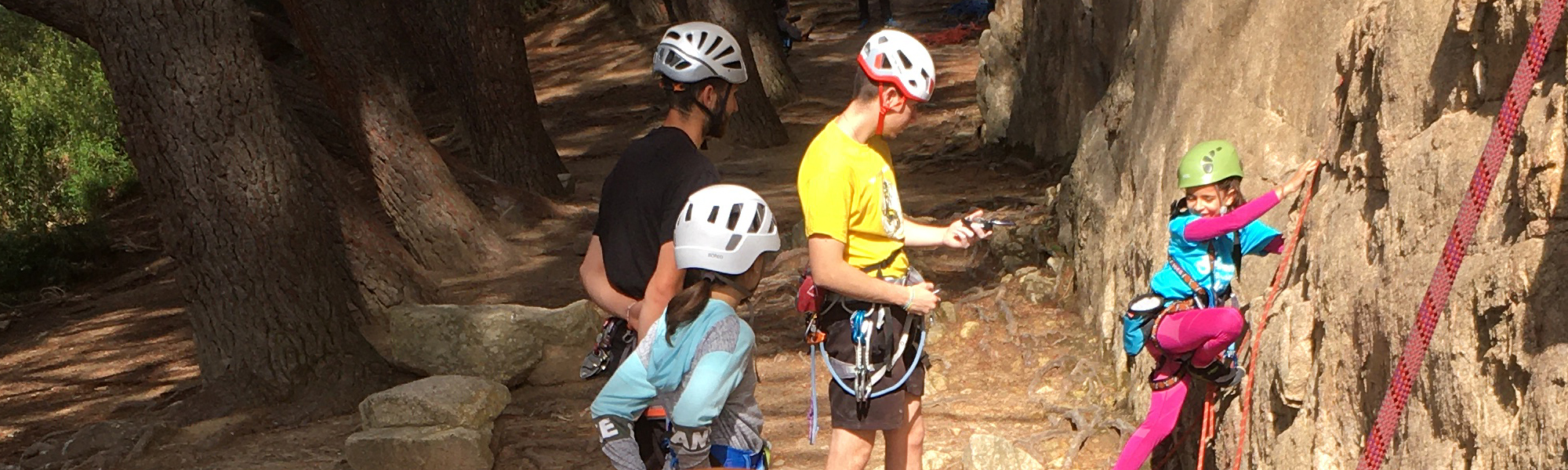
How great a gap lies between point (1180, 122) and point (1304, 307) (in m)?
1.82

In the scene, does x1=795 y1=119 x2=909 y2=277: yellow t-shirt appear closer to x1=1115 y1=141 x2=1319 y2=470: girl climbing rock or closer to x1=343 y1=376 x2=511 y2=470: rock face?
x1=1115 y1=141 x2=1319 y2=470: girl climbing rock

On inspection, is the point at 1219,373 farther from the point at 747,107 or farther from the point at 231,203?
the point at 747,107

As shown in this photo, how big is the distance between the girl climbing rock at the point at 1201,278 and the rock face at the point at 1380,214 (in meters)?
0.14

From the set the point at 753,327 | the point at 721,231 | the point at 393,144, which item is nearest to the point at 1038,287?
the point at 753,327

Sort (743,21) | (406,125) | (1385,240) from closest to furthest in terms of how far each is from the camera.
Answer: (1385,240), (406,125), (743,21)

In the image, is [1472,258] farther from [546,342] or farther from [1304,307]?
[546,342]

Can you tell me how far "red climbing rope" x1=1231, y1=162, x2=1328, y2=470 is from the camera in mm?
4215

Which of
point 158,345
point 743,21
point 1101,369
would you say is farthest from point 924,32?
point 1101,369

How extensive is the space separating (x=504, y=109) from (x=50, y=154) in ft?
19.0

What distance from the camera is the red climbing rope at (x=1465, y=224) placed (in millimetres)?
2725

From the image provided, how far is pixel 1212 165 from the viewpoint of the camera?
4105 mm

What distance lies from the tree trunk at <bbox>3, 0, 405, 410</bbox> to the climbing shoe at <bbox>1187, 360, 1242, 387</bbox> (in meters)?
4.73

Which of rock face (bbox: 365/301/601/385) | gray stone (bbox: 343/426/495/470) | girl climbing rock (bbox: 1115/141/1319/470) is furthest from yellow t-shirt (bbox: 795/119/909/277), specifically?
rock face (bbox: 365/301/601/385)

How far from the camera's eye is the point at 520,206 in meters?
11.6
